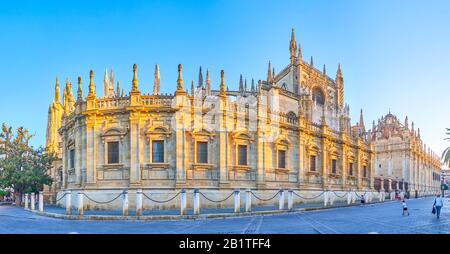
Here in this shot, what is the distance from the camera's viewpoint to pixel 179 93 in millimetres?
24531

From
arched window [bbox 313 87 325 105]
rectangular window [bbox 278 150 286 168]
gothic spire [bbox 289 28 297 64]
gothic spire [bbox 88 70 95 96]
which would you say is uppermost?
gothic spire [bbox 289 28 297 64]

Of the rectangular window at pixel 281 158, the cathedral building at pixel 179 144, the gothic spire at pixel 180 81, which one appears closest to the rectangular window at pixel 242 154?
the cathedral building at pixel 179 144

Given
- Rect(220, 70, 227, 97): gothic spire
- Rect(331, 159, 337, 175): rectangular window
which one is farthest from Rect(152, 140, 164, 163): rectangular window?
Rect(331, 159, 337, 175): rectangular window

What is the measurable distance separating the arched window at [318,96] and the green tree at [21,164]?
3470 cm

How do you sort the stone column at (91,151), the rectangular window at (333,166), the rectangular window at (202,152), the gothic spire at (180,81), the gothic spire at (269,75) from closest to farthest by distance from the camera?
the stone column at (91,151) < the gothic spire at (180,81) < the rectangular window at (202,152) < the rectangular window at (333,166) < the gothic spire at (269,75)

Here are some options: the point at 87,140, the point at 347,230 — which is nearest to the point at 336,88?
the point at 87,140

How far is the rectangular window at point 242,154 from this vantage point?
87.6 feet

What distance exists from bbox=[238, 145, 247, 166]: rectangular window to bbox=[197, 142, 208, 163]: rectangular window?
260 cm

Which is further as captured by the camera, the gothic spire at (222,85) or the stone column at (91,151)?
the gothic spire at (222,85)

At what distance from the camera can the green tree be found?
33000 millimetres

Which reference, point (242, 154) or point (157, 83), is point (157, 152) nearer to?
point (242, 154)

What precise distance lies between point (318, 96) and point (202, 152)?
111 ft

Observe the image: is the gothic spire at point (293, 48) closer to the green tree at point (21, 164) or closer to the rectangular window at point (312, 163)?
the rectangular window at point (312, 163)

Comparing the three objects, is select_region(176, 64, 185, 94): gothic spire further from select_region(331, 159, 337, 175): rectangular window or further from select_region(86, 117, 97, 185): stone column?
select_region(331, 159, 337, 175): rectangular window
